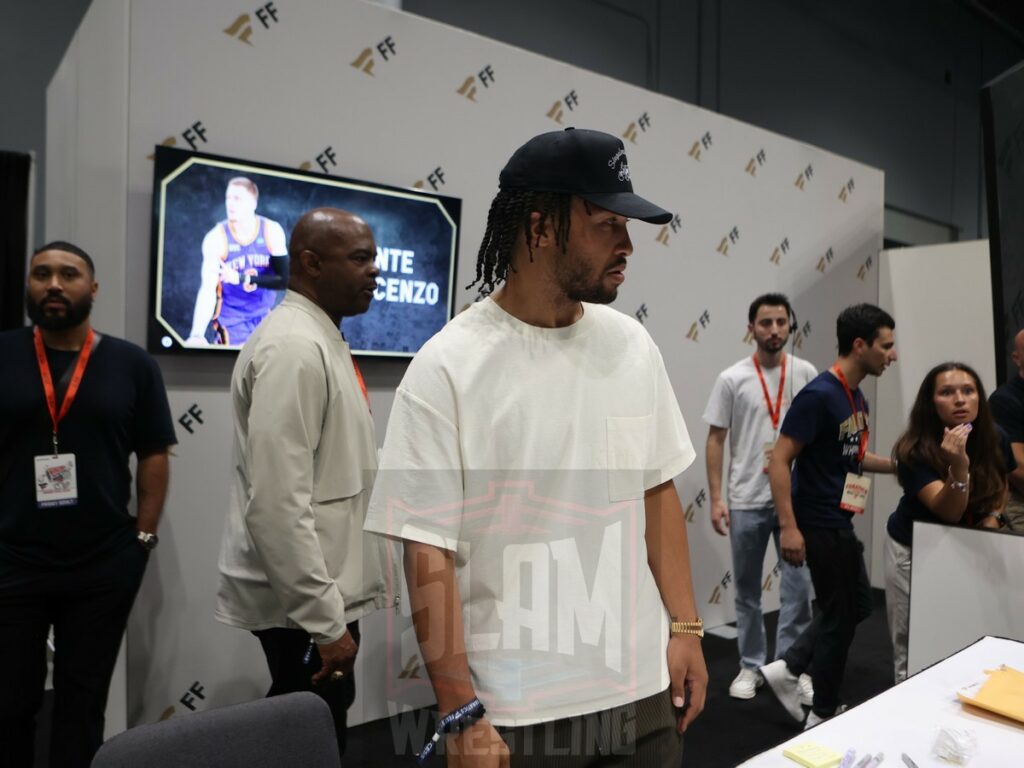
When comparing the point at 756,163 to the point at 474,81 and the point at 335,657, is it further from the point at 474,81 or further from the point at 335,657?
the point at 335,657

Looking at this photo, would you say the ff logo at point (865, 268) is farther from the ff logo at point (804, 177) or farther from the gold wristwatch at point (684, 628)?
the gold wristwatch at point (684, 628)

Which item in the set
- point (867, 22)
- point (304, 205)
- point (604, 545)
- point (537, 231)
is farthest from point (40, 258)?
point (867, 22)

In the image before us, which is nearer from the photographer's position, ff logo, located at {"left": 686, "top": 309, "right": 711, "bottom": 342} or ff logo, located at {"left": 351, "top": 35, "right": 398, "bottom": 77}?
ff logo, located at {"left": 351, "top": 35, "right": 398, "bottom": 77}

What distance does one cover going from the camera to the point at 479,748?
3.52ft

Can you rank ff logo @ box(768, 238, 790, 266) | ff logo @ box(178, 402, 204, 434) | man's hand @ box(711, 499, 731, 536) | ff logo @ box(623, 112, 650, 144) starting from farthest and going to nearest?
1. ff logo @ box(768, 238, 790, 266)
2. ff logo @ box(623, 112, 650, 144)
3. man's hand @ box(711, 499, 731, 536)
4. ff logo @ box(178, 402, 204, 434)

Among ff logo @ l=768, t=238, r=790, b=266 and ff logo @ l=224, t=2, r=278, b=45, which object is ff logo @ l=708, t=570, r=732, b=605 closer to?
ff logo @ l=768, t=238, r=790, b=266

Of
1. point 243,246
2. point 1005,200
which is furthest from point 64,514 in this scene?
point 1005,200

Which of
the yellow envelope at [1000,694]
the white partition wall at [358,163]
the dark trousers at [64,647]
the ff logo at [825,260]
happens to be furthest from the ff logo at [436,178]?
the ff logo at [825,260]

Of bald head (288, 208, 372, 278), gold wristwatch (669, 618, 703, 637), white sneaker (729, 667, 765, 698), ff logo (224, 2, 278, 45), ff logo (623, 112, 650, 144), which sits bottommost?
white sneaker (729, 667, 765, 698)

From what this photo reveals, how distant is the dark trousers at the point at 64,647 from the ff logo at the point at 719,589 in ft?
9.72

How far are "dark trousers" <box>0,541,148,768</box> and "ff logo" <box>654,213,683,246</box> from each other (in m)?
2.83

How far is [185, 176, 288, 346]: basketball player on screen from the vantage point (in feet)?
8.50

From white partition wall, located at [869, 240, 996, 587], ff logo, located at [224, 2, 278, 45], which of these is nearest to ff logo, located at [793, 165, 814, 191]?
white partition wall, located at [869, 240, 996, 587]

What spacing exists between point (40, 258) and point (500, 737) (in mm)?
1888
